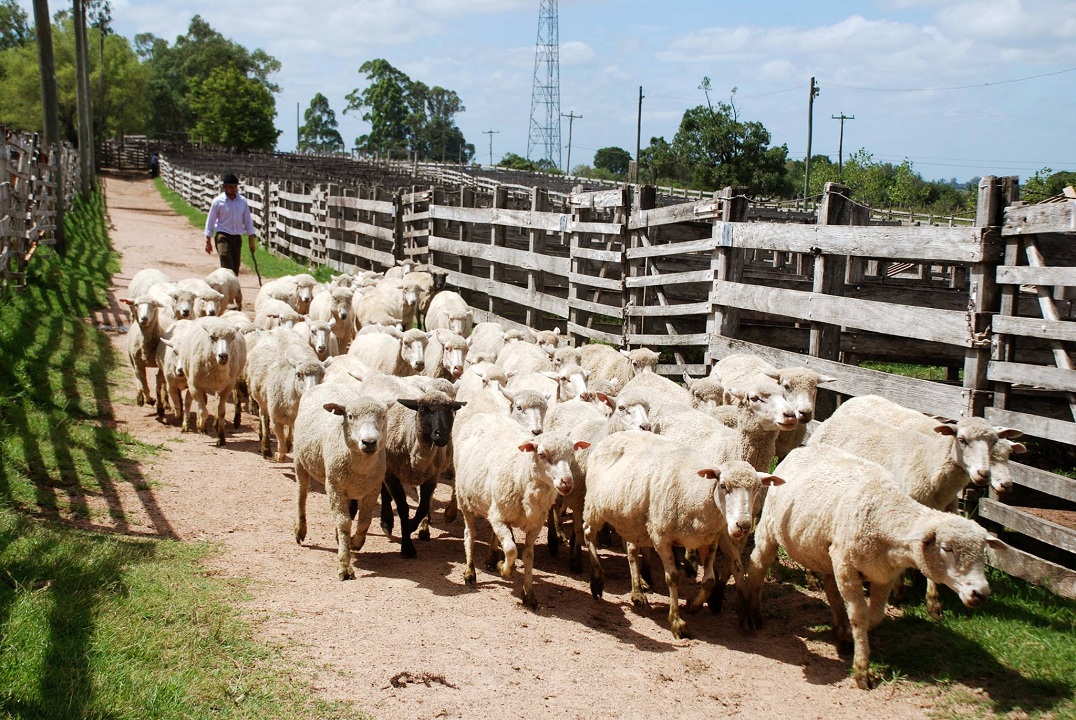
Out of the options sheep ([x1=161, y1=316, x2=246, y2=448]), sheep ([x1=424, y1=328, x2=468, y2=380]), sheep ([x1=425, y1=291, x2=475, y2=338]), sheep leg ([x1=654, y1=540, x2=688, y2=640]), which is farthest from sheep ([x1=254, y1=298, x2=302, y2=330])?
sheep leg ([x1=654, y1=540, x2=688, y2=640])

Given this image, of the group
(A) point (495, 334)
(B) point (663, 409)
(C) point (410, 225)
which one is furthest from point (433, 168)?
(B) point (663, 409)

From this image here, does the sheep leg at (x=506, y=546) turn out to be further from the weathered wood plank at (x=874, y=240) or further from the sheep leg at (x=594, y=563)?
the weathered wood plank at (x=874, y=240)

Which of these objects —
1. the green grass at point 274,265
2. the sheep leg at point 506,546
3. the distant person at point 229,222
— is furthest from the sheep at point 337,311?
the green grass at point 274,265

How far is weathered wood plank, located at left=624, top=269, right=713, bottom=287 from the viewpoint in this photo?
9.77m

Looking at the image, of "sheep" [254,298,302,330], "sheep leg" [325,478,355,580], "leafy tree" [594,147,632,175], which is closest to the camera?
"sheep leg" [325,478,355,580]

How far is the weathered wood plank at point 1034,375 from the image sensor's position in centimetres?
585

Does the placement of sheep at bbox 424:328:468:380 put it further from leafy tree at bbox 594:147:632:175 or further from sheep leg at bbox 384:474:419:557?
leafy tree at bbox 594:147:632:175

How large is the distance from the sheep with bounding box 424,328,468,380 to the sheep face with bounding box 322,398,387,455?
11.5 ft

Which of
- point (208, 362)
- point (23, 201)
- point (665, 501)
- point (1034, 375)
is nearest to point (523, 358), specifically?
point (208, 362)

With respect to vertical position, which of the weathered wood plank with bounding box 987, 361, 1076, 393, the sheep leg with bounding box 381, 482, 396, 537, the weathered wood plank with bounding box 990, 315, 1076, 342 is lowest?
the sheep leg with bounding box 381, 482, 396, 537

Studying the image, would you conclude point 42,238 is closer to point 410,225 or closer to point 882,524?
point 410,225

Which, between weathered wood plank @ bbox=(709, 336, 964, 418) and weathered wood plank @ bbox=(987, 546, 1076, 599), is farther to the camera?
weathered wood plank @ bbox=(709, 336, 964, 418)

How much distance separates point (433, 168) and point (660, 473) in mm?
65032

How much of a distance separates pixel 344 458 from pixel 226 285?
8.59 m
